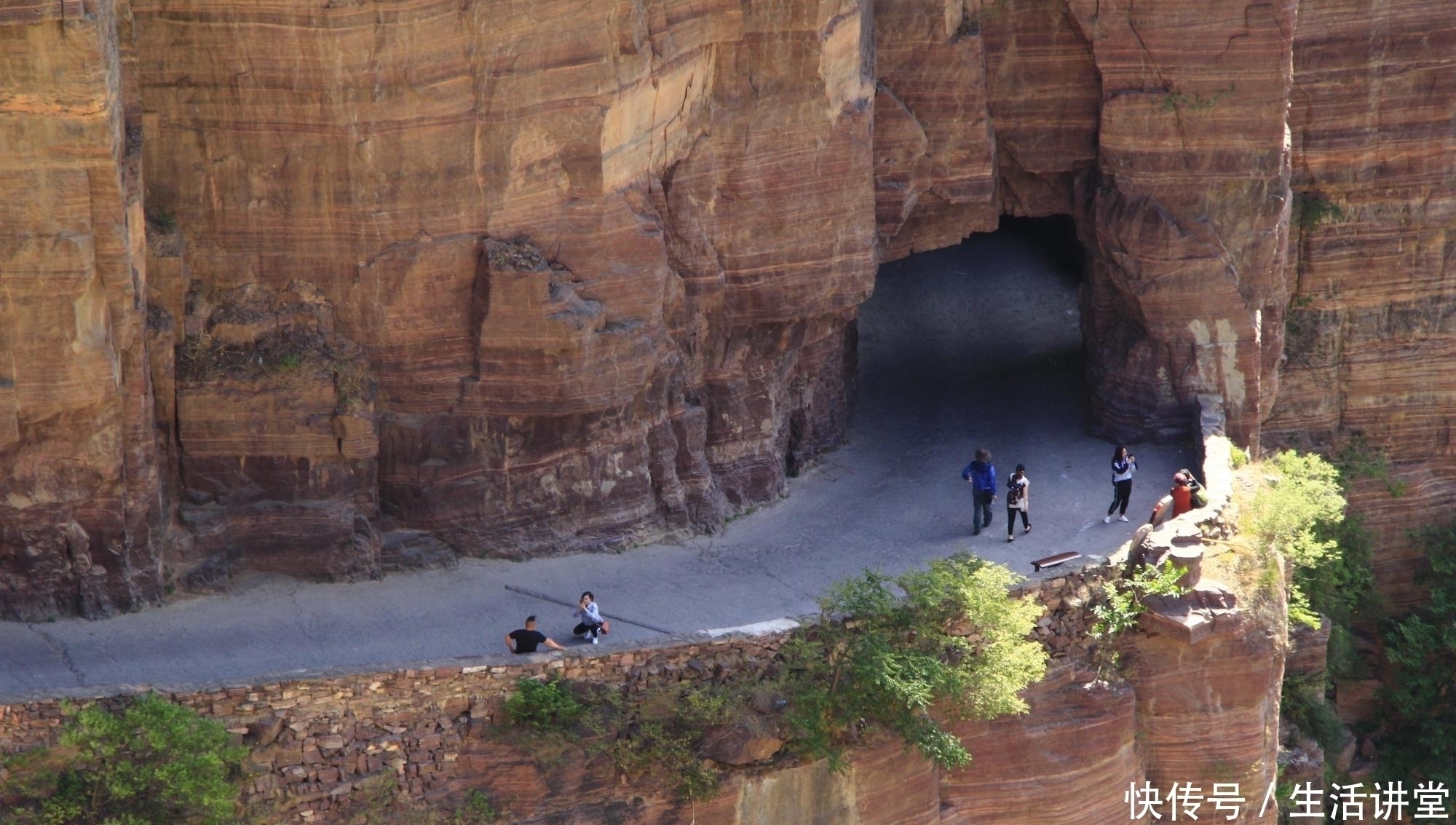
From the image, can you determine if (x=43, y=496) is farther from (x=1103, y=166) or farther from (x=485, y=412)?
(x=1103, y=166)

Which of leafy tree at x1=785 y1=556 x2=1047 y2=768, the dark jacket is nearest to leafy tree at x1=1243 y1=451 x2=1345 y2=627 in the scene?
the dark jacket

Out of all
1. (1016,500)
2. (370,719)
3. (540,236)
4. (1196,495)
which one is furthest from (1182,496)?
(370,719)

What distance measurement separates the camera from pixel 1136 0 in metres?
30.5

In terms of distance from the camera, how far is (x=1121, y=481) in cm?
2827

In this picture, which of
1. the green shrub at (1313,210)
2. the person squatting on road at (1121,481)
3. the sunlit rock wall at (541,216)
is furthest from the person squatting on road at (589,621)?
the green shrub at (1313,210)

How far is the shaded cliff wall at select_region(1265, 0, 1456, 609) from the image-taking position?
34.4 m

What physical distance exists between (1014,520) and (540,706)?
768 centimetres

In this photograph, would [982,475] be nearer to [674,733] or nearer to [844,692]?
[844,692]

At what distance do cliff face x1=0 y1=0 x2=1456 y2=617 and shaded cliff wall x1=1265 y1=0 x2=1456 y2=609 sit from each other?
3426 millimetres

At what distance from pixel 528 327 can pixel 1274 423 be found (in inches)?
620

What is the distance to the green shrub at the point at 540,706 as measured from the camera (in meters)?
22.9

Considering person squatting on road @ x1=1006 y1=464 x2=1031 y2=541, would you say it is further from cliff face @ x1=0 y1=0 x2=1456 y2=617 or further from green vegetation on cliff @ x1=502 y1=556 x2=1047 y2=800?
cliff face @ x1=0 y1=0 x2=1456 y2=617

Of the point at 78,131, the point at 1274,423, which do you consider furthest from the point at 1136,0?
the point at 78,131

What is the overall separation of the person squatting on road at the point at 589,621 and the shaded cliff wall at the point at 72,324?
15.7 feet
